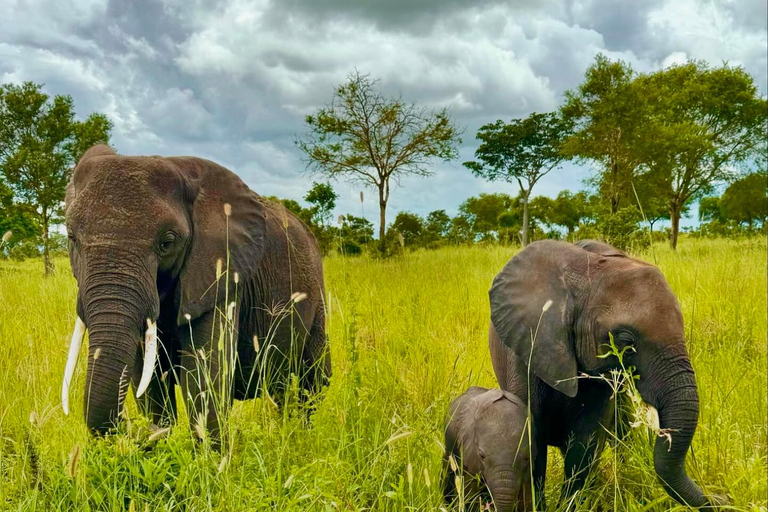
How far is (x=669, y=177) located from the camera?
26.6 metres

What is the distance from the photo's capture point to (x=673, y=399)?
2979 mm

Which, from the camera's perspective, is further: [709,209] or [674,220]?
[709,209]

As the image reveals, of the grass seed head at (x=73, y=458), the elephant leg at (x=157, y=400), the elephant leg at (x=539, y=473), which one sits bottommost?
the elephant leg at (x=539, y=473)

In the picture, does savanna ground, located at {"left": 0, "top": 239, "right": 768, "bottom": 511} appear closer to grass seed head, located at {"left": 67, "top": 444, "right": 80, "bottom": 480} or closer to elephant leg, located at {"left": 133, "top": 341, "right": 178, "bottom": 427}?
grass seed head, located at {"left": 67, "top": 444, "right": 80, "bottom": 480}

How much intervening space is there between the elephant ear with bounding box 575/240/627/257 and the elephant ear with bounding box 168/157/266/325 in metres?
2.05

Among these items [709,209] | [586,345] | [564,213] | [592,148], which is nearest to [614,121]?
[592,148]

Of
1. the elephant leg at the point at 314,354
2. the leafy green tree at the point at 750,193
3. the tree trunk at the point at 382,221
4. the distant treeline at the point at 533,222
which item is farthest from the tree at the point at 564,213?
the elephant leg at the point at 314,354

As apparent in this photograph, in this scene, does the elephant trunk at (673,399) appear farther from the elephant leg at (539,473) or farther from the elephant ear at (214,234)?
the elephant ear at (214,234)

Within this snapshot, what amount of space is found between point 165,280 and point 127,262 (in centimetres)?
40

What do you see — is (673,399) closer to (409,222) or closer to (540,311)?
(540,311)

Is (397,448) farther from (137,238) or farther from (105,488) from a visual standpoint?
(137,238)

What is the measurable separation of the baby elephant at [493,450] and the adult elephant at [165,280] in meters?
0.90

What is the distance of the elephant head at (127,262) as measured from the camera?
3238mm

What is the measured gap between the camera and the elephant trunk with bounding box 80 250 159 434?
10.5 ft
